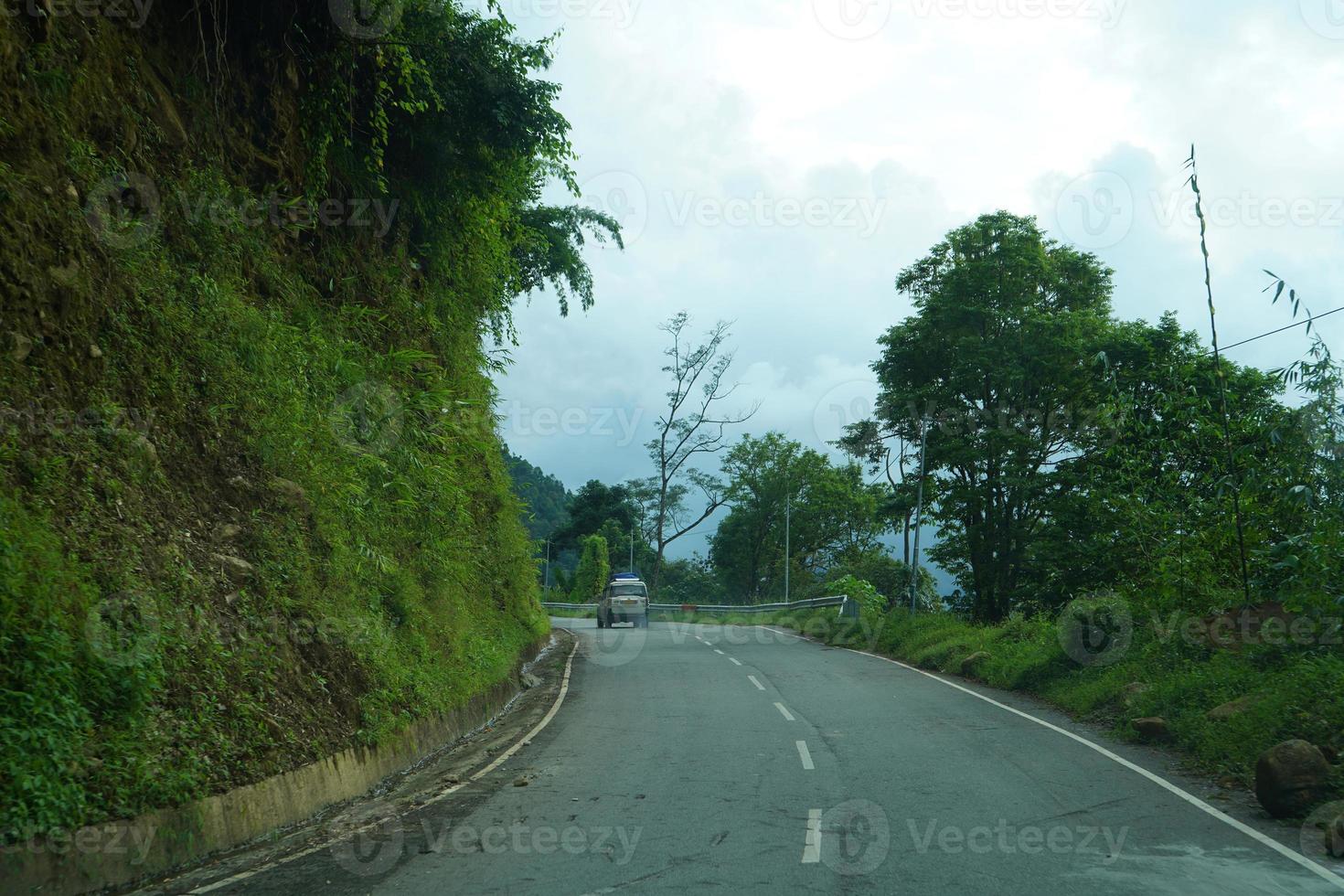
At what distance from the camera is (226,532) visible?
9344 millimetres

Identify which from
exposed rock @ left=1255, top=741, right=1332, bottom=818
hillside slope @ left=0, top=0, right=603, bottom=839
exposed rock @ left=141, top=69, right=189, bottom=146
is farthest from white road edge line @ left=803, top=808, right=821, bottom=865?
exposed rock @ left=141, top=69, right=189, bottom=146

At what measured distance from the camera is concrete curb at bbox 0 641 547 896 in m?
5.45

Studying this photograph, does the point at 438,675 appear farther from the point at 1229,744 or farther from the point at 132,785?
the point at 1229,744

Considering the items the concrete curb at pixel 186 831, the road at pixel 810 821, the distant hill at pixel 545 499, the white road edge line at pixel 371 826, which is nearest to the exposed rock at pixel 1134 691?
the road at pixel 810 821

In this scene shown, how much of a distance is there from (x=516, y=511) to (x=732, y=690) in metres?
10.9

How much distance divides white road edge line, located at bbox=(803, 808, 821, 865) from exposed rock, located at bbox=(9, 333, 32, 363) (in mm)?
7261

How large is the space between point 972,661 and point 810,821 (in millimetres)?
13816

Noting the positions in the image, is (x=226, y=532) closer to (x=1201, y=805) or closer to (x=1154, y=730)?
(x=1201, y=805)

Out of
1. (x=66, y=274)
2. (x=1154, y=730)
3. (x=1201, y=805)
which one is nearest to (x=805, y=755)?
(x=1201, y=805)

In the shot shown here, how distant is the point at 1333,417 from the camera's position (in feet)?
38.3

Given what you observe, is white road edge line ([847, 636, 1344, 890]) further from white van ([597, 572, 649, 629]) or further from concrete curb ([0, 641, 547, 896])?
white van ([597, 572, 649, 629])

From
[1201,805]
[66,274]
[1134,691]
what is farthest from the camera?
[1134,691]

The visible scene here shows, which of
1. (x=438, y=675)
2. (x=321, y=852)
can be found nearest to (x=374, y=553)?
(x=438, y=675)

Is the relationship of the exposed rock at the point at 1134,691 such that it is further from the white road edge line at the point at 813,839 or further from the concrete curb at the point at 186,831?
the concrete curb at the point at 186,831
